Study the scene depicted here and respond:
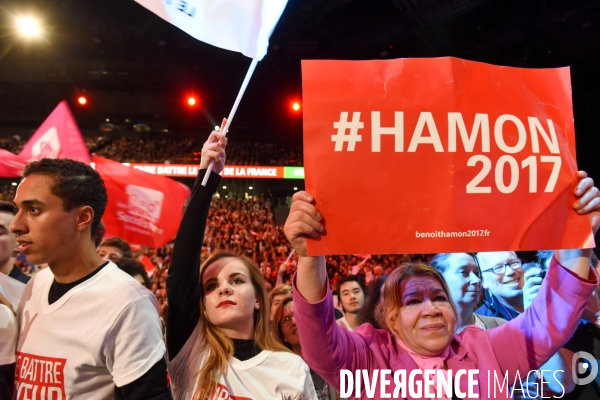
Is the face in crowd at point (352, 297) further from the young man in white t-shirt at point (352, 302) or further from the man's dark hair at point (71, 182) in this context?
the man's dark hair at point (71, 182)

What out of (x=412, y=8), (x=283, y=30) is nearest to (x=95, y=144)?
(x=283, y=30)

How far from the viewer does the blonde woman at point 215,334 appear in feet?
4.85

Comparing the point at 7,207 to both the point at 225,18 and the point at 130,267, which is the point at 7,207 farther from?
the point at 225,18

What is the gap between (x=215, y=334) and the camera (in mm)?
1565

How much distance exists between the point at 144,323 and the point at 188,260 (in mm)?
248

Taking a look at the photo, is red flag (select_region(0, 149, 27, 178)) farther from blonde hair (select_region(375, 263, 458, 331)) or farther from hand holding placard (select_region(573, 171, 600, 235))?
hand holding placard (select_region(573, 171, 600, 235))

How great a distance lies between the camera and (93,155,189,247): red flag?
400 cm

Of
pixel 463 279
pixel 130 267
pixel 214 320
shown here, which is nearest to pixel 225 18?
pixel 214 320

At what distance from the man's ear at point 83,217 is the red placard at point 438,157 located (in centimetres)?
84

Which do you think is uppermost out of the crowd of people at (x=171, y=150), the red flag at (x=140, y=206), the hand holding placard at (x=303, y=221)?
the crowd of people at (x=171, y=150)

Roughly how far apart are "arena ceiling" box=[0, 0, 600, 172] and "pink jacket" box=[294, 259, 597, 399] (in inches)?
370

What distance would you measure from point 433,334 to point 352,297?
5.96ft

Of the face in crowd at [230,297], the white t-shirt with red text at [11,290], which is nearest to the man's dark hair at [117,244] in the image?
the white t-shirt with red text at [11,290]

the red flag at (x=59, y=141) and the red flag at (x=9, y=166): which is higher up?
the red flag at (x=59, y=141)
